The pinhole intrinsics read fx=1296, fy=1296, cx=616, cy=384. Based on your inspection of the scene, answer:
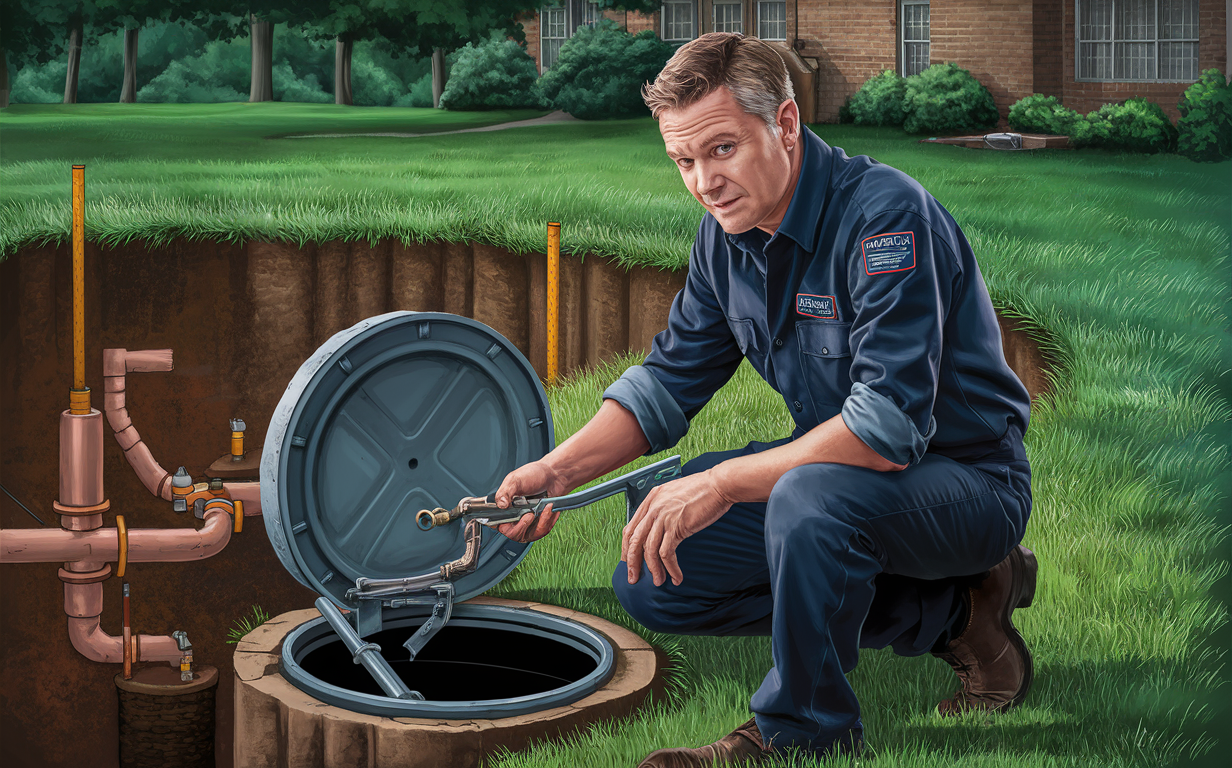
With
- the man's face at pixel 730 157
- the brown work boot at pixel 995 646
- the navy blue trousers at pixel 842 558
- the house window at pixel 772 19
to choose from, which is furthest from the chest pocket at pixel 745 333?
the house window at pixel 772 19

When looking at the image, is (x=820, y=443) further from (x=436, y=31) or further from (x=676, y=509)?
(x=436, y=31)

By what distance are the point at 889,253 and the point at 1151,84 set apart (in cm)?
1654

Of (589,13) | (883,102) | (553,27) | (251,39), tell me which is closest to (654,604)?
(883,102)

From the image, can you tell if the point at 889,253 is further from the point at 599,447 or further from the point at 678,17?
the point at 678,17

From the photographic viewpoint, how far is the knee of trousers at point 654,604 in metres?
3.77

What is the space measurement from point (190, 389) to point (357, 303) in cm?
119

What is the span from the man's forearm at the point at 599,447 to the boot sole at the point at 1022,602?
3.89ft

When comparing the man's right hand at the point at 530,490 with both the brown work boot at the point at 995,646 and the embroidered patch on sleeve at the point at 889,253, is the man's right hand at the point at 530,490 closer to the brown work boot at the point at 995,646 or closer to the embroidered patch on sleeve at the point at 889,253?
the embroidered patch on sleeve at the point at 889,253

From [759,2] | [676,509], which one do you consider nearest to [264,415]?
[676,509]

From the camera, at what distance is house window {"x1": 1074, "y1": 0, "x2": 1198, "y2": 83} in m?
17.8

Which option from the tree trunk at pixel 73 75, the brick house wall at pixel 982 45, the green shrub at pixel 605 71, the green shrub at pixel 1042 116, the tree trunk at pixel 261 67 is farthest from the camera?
the tree trunk at pixel 261 67

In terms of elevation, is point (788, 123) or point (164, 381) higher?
point (788, 123)

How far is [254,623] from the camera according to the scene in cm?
724

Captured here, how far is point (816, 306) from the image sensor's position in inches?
135
